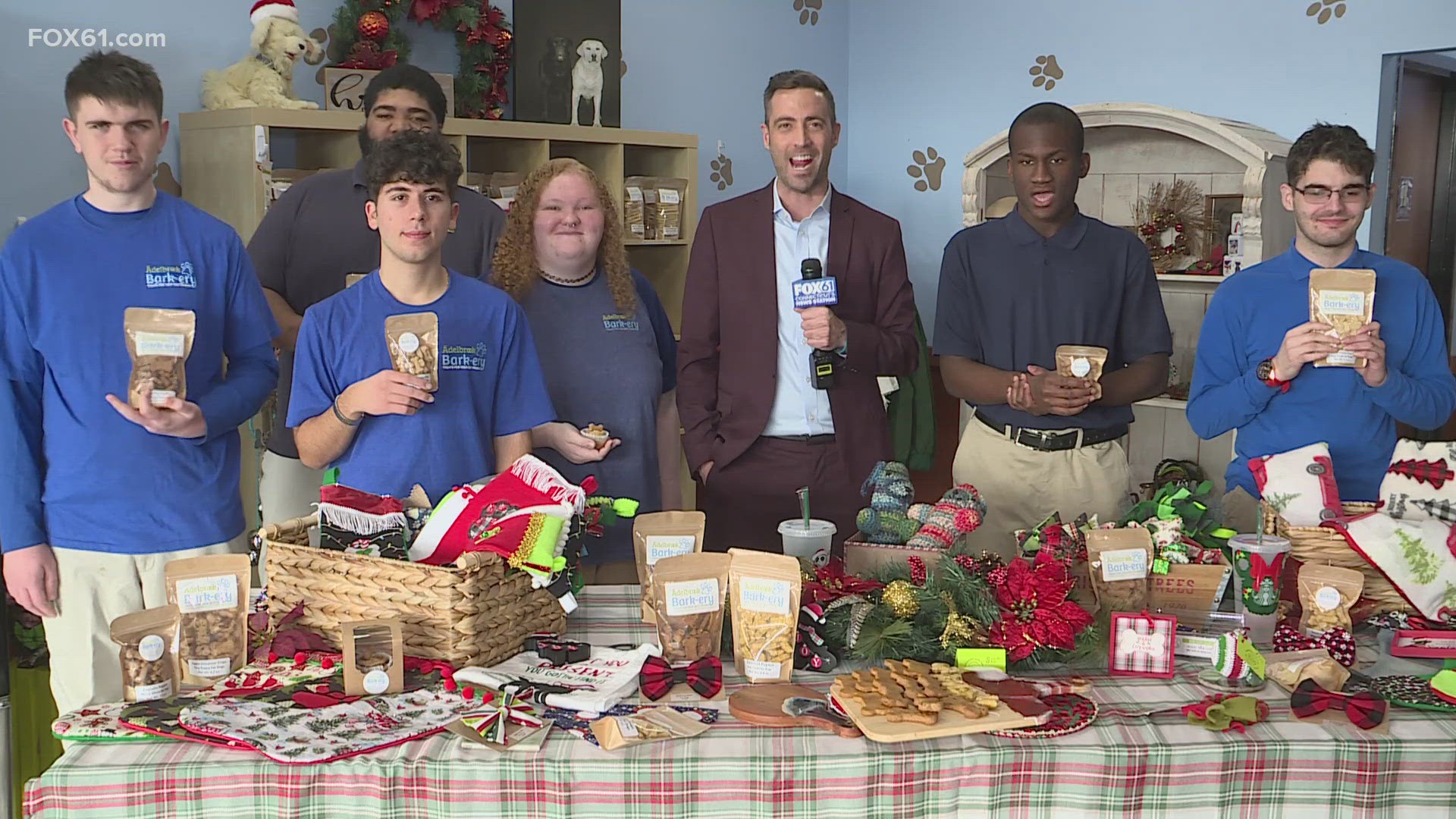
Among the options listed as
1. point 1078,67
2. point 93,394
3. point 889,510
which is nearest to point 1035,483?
point 889,510

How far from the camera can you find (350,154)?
13.5ft

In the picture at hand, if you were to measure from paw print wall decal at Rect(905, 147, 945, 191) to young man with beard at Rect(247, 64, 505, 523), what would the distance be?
3575 mm

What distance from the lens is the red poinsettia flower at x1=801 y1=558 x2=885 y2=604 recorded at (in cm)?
201

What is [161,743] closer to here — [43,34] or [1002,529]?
[1002,529]

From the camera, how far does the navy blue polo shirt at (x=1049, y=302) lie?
9.34 feet

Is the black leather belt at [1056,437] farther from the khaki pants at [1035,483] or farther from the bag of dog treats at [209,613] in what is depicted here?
the bag of dog treats at [209,613]

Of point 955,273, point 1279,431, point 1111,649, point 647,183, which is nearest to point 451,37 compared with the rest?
point 647,183

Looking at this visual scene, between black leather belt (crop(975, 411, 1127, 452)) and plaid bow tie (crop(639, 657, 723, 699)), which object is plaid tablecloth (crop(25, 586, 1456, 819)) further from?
black leather belt (crop(975, 411, 1127, 452))

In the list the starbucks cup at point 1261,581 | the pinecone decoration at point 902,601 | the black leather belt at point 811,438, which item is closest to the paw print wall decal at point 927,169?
the black leather belt at point 811,438

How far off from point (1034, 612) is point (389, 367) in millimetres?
1195

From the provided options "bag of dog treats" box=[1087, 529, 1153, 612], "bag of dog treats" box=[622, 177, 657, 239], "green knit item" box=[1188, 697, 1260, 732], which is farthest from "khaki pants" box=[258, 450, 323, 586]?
"green knit item" box=[1188, 697, 1260, 732]

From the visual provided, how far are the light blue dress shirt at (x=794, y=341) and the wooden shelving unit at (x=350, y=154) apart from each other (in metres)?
1.27

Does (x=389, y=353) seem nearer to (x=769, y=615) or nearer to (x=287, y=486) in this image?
(x=769, y=615)

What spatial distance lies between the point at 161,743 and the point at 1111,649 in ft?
4.38
